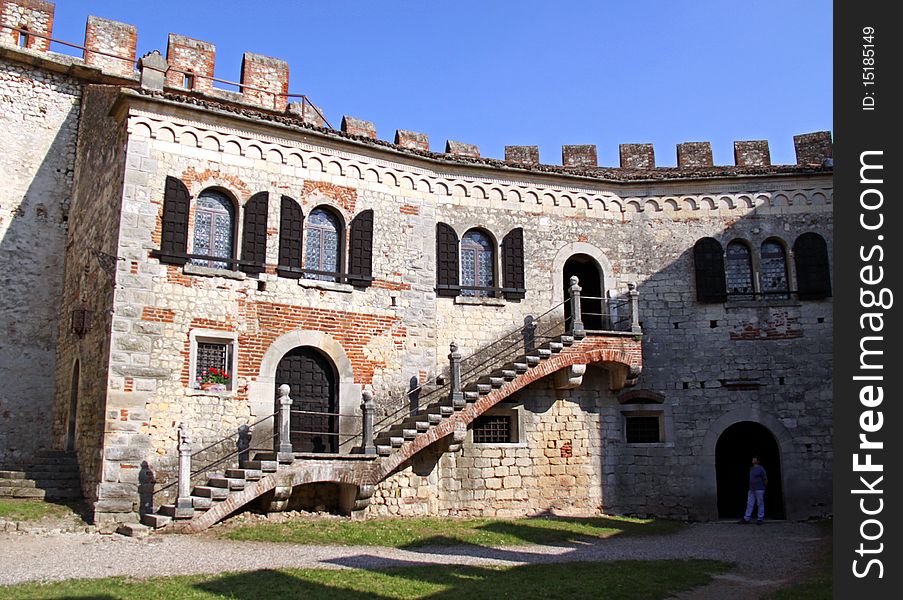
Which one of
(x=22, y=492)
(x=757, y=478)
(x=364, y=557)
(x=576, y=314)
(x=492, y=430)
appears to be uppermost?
(x=576, y=314)

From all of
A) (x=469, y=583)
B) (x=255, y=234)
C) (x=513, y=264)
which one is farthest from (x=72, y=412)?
(x=469, y=583)

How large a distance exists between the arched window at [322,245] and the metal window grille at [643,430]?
7876 mm

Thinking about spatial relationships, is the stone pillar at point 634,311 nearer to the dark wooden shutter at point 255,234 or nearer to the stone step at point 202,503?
the dark wooden shutter at point 255,234

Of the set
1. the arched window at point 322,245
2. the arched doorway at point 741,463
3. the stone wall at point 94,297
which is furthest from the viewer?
the arched doorway at point 741,463

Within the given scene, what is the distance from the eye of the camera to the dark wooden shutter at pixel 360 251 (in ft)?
56.1

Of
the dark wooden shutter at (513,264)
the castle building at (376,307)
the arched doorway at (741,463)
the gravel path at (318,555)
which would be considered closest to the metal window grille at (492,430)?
the castle building at (376,307)

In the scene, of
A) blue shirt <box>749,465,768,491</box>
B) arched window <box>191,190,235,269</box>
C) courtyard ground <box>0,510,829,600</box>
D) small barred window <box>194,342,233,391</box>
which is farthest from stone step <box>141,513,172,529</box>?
blue shirt <box>749,465,768,491</box>

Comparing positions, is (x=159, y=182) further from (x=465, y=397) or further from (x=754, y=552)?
(x=754, y=552)

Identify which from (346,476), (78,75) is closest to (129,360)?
(346,476)

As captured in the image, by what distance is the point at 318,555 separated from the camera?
38.3 feet

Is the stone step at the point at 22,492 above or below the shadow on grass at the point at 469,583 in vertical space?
above

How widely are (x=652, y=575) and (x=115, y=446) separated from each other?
947cm

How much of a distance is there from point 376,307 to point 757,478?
9373 millimetres

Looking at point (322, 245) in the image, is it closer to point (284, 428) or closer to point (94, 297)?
point (284, 428)
